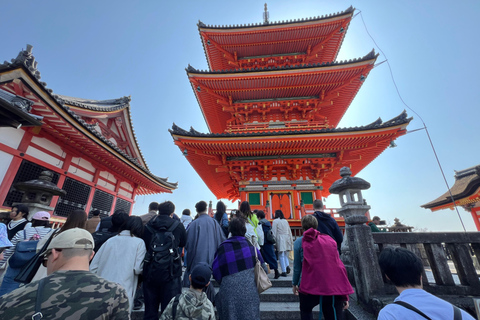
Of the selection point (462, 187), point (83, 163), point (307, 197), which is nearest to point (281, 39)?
point (307, 197)

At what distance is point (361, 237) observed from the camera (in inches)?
141

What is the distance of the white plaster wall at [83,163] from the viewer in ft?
28.8

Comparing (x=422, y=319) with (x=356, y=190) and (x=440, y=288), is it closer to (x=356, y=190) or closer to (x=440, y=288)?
(x=440, y=288)

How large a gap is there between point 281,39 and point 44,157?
44.5 ft

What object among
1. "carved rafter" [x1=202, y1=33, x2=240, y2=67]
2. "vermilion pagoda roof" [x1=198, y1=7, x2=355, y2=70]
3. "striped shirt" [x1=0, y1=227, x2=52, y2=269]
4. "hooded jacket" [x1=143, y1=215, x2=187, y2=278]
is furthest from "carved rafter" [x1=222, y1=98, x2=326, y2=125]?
"striped shirt" [x1=0, y1=227, x2=52, y2=269]

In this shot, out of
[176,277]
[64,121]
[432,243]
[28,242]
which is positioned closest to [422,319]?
[176,277]

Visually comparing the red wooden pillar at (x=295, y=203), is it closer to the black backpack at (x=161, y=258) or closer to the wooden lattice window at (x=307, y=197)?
the wooden lattice window at (x=307, y=197)

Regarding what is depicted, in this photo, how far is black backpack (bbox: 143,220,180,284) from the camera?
103 inches

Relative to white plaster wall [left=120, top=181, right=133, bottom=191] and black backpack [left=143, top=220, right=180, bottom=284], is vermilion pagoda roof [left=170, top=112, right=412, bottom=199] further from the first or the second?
black backpack [left=143, top=220, right=180, bottom=284]

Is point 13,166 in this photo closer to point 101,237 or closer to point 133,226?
point 101,237

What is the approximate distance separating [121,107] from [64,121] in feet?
17.7

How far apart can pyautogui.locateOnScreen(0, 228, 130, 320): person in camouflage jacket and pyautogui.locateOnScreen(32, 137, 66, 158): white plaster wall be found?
27.6ft

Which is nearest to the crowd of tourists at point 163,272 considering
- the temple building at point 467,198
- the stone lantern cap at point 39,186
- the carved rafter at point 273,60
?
the stone lantern cap at point 39,186

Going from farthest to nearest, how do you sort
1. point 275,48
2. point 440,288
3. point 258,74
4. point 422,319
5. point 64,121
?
point 275,48, point 258,74, point 64,121, point 440,288, point 422,319
